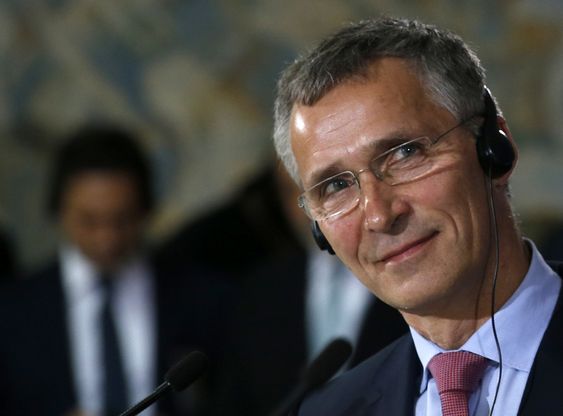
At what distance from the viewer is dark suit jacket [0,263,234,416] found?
4113 mm

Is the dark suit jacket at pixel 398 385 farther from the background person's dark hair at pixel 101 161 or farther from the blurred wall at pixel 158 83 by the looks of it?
the blurred wall at pixel 158 83

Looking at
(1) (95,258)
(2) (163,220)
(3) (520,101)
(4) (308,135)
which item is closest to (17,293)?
(1) (95,258)

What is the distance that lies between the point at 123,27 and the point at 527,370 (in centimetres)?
359

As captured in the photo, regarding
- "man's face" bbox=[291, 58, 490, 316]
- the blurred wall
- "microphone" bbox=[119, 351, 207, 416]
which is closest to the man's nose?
"man's face" bbox=[291, 58, 490, 316]

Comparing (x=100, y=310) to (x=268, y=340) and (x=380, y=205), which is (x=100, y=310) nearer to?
(x=268, y=340)

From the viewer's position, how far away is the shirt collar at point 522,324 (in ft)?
6.76

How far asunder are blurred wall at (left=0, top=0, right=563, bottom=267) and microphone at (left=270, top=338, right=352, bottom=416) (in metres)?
2.81

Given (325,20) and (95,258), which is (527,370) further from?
(325,20)

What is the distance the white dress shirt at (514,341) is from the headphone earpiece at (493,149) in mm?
175

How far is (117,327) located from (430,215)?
236cm

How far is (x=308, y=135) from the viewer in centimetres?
218

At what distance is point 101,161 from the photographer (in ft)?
14.5

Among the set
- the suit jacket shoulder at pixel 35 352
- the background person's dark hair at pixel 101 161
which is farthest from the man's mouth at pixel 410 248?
the background person's dark hair at pixel 101 161

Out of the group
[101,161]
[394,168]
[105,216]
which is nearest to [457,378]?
[394,168]
